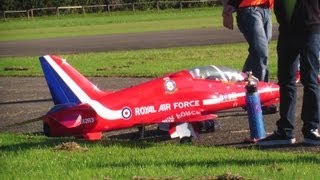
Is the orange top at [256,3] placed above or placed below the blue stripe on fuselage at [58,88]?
above

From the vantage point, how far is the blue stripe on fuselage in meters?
9.06

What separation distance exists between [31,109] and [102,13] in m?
63.1

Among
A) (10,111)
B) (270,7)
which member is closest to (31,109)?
(10,111)

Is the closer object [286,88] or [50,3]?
[286,88]

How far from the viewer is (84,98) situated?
29.2 ft

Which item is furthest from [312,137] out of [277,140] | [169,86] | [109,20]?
[109,20]

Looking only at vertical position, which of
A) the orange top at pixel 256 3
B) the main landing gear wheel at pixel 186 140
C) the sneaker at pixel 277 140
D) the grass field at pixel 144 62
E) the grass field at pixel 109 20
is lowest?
the grass field at pixel 109 20

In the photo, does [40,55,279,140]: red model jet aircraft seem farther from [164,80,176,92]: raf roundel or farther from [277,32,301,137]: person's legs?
[277,32,301,137]: person's legs

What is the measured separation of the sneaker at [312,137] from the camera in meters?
7.91

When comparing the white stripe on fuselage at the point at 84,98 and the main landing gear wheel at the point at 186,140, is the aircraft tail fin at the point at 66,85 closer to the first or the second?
the white stripe on fuselage at the point at 84,98

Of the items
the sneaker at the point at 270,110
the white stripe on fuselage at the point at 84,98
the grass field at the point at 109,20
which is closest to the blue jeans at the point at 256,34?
the sneaker at the point at 270,110

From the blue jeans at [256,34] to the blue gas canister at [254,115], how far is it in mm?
2087

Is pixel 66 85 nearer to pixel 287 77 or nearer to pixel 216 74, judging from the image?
pixel 216 74

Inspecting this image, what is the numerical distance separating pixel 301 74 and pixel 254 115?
709mm
